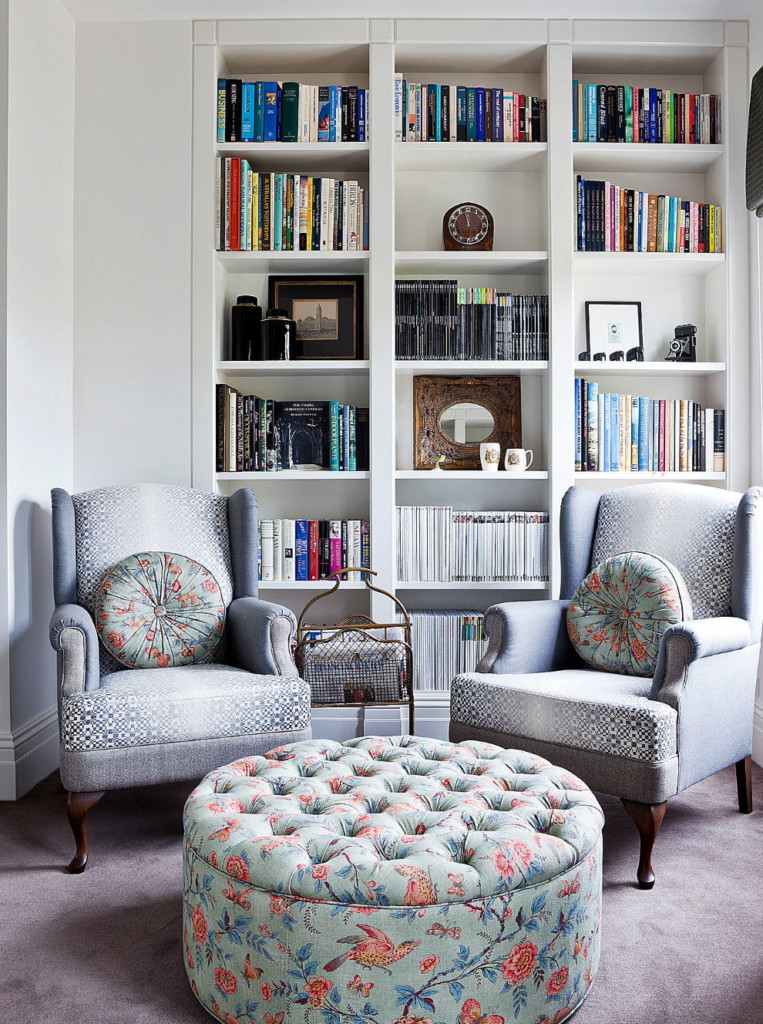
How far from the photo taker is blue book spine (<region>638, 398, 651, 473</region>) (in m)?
3.27

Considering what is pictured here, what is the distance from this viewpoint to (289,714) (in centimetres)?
234

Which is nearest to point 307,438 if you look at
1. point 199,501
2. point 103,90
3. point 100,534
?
point 199,501

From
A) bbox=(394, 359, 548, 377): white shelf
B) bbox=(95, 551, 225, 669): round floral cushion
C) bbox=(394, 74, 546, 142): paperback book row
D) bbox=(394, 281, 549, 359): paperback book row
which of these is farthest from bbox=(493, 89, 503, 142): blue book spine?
bbox=(95, 551, 225, 669): round floral cushion

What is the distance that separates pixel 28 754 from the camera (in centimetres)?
279

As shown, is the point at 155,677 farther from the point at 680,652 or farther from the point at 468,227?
the point at 468,227

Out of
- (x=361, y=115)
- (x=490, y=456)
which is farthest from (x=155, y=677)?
(x=361, y=115)

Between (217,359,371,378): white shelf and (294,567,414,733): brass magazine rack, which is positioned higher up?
(217,359,371,378): white shelf

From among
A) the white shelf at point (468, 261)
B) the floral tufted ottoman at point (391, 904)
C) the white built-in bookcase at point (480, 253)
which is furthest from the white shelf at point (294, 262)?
the floral tufted ottoman at point (391, 904)

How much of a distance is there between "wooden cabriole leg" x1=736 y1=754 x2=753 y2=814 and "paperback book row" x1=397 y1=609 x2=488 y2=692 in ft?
3.33

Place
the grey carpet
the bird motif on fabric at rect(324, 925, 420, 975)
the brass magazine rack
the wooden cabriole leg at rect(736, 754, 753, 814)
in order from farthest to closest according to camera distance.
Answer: the brass magazine rack < the wooden cabriole leg at rect(736, 754, 753, 814) < the grey carpet < the bird motif on fabric at rect(324, 925, 420, 975)

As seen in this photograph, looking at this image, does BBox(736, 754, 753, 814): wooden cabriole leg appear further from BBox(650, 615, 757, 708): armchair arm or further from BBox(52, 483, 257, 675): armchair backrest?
BBox(52, 483, 257, 675): armchair backrest

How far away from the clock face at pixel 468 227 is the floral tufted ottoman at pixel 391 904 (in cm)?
234

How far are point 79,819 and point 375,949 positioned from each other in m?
1.13

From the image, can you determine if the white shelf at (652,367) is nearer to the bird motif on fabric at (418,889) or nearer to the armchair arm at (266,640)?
the armchair arm at (266,640)
